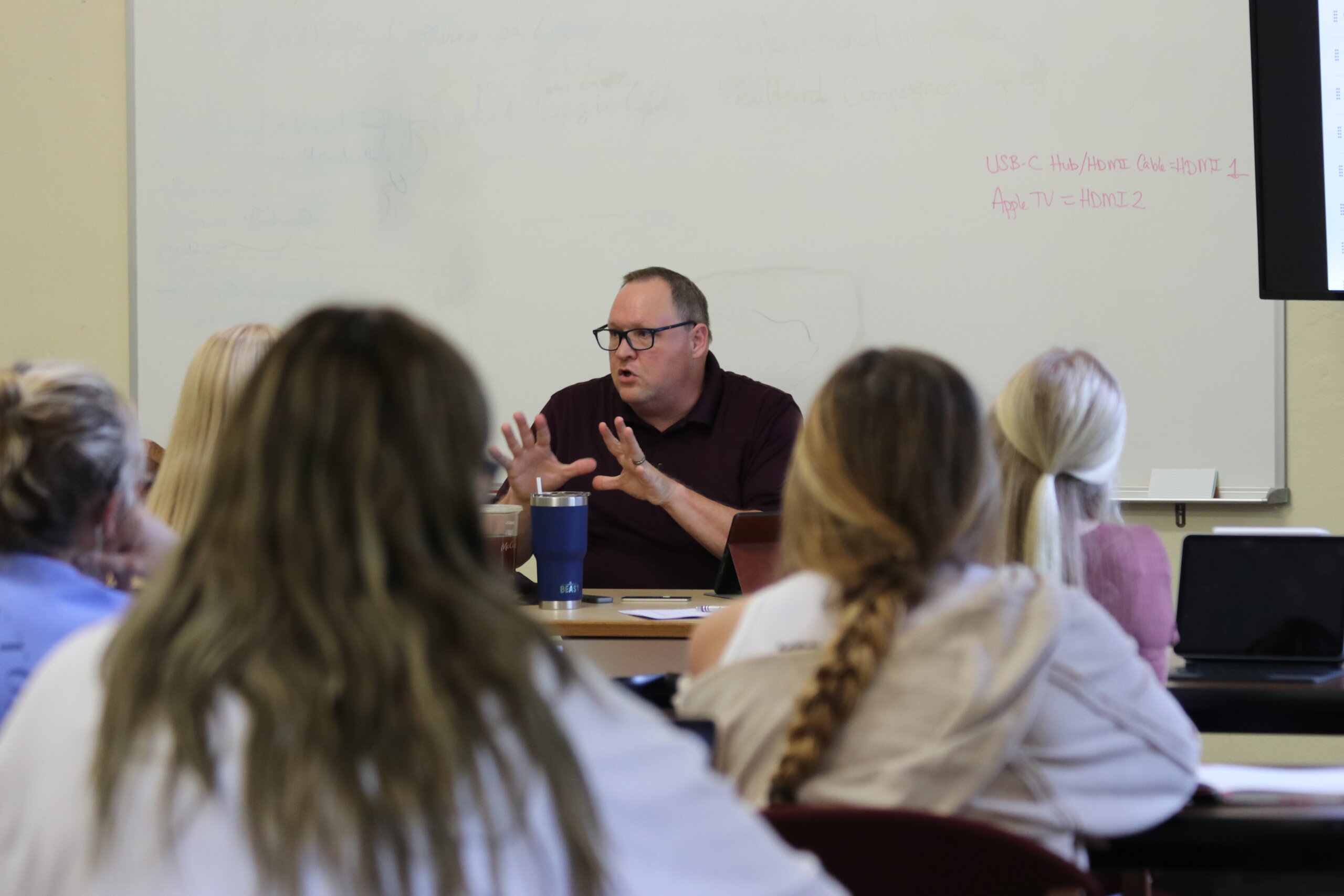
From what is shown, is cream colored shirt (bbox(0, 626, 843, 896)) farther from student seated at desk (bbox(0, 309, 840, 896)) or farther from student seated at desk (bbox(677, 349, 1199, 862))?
student seated at desk (bbox(677, 349, 1199, 862))

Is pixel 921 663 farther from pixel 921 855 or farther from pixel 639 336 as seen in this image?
pixel 639 336

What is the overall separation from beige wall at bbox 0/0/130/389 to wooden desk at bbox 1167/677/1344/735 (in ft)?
10.4

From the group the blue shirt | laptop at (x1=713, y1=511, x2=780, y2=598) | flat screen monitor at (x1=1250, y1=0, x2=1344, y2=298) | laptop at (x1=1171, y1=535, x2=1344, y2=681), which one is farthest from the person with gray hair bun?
flat screen monitor at (x1=1250, y1=0, x2=1344, y2=298)

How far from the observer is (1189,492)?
3.29m

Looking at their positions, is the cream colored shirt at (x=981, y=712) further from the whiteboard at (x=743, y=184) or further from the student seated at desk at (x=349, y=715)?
the whiteboard at (x=743, y=184)

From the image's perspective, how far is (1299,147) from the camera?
289 cm

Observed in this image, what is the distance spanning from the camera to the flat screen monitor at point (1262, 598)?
1864 mm

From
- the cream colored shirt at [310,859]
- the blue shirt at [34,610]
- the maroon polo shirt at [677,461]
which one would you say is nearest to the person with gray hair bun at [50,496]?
the blue shirt at [34,610]

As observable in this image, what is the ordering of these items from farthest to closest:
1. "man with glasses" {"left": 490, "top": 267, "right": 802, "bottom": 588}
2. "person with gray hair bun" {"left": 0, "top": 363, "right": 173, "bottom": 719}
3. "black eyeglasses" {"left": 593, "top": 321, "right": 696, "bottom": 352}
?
1. "black eyeglasses" {"left": 593, "top": 321, "right": 696, "bottom": 352}
2. "man with glasses" {"left": 490, "top": 267, "right": 802, "bottom": 588}
3. "person with gray hair bun" {"left": 0, "top": 363, "right": 173, "bottom": 719}

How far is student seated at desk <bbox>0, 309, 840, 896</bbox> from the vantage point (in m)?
0.68

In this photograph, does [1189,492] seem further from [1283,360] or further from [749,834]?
[749,834]

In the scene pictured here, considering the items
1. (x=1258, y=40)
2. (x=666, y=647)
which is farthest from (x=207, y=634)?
(x=1258, y=40)

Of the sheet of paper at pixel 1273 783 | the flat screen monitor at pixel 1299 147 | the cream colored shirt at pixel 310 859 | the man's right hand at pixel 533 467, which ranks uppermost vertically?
the flat screen monitor at pixel 1299 147

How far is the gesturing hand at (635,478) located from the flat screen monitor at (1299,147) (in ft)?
4.56
